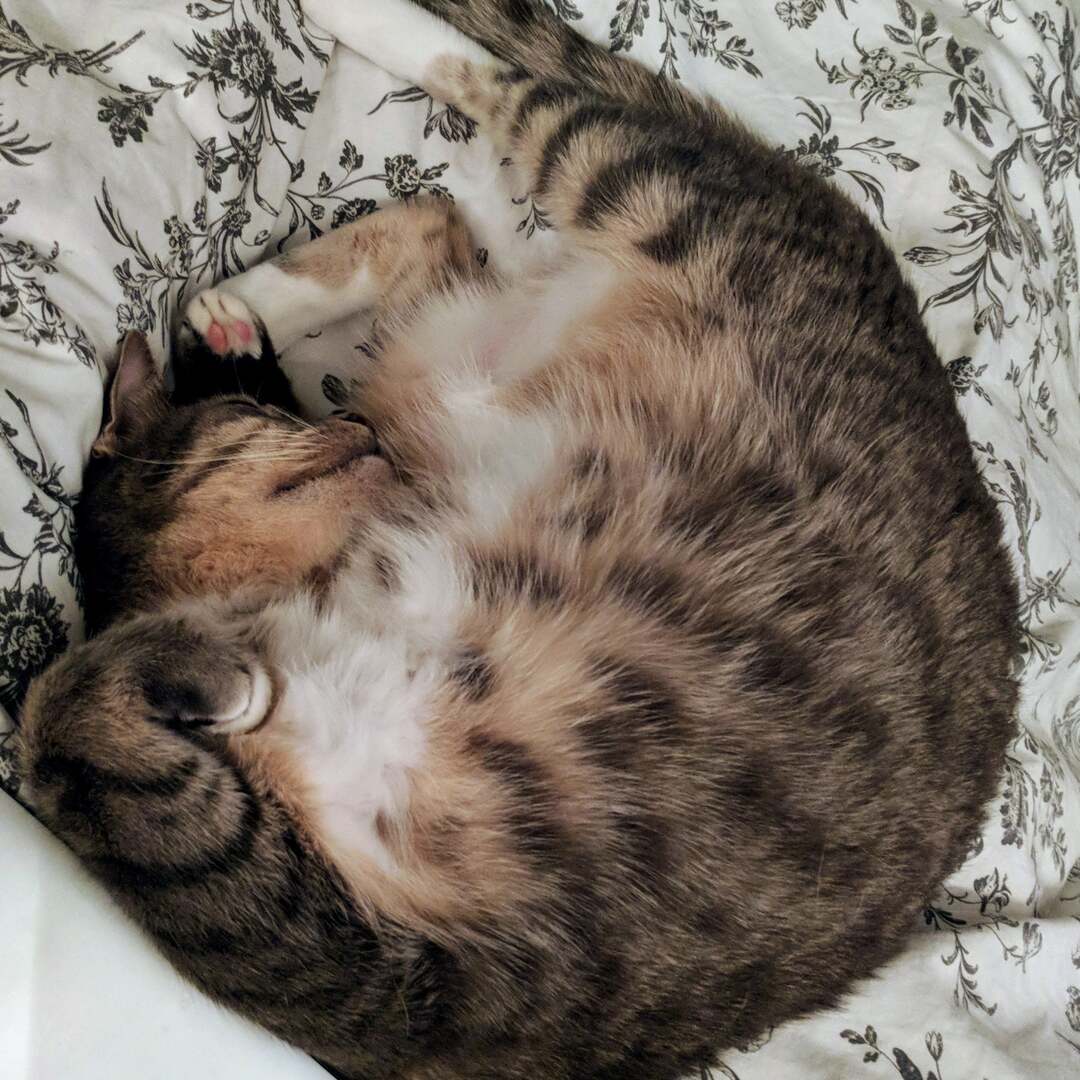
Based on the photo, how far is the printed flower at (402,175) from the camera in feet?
4.95

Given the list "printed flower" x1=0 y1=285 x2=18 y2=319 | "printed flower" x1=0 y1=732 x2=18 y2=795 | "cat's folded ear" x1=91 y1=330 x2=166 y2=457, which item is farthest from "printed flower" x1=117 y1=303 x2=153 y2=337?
"printed flower" x1=0 y1=732 x2=18 y2=795

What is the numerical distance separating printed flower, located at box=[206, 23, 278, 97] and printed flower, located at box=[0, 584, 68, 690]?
2.40 feet

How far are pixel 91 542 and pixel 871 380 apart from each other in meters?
0.96

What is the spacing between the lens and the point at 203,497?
1.15 m

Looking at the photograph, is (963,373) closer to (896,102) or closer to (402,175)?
(896,102)

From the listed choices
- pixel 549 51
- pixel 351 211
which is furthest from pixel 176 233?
pixel 549 51

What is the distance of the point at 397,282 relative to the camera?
4.86ft

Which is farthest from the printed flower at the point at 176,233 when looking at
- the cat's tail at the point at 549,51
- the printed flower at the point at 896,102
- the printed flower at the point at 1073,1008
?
the printed flower at the point at 1073,1008

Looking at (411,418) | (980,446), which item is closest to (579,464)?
(411,418)

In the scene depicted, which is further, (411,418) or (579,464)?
(411,418)

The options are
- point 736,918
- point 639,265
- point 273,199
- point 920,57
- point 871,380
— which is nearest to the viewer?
point 736,918

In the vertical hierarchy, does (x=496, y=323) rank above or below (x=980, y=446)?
below

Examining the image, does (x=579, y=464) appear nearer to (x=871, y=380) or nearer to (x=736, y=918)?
(x=871, y=380)

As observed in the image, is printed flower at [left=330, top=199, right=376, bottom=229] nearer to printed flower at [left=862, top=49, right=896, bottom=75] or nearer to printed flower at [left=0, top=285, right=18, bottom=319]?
printed flower at [left=0, top=285, right=18, bottom=319]
